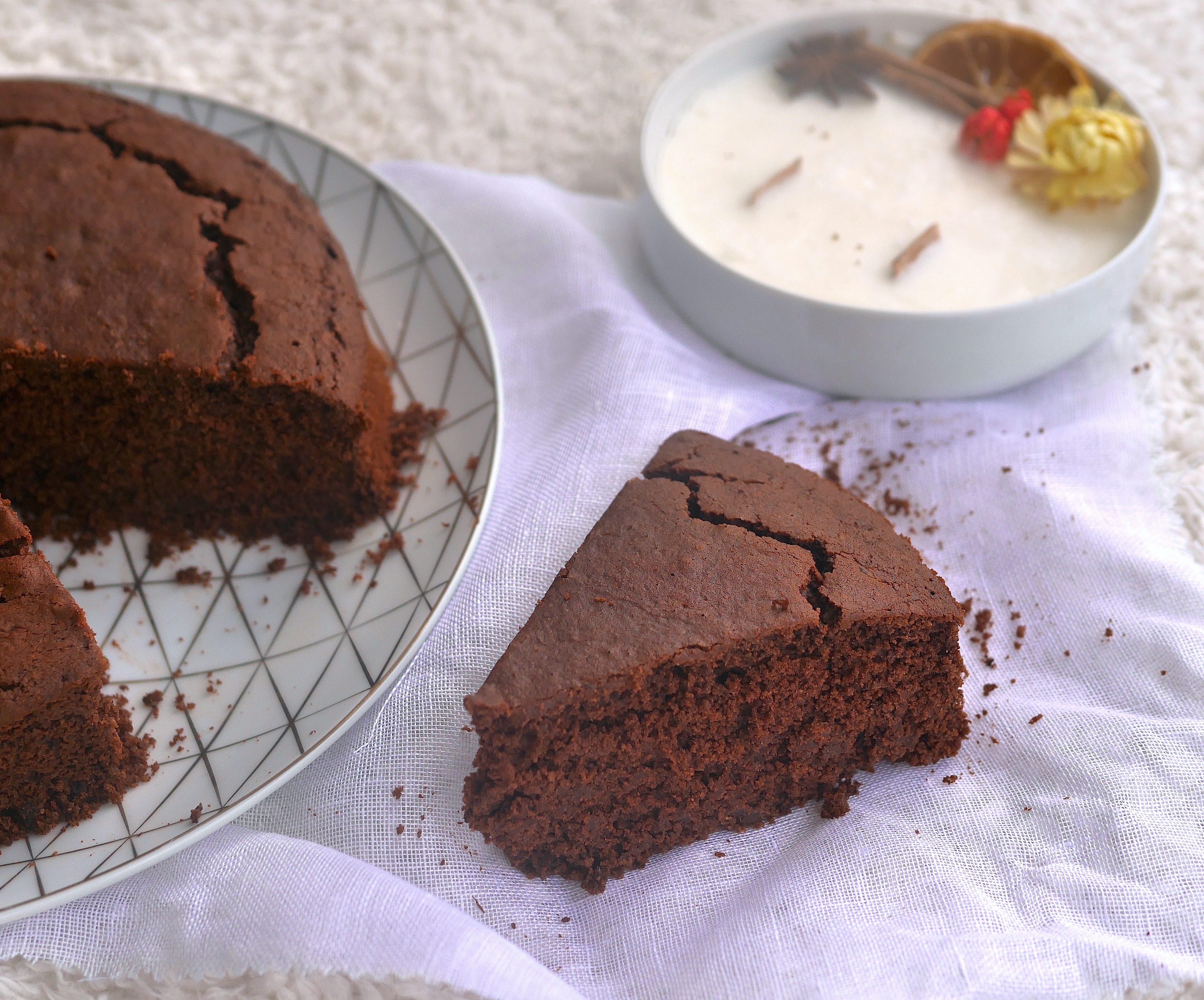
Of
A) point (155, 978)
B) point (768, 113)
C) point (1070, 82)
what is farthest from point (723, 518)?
point (1070, 82)

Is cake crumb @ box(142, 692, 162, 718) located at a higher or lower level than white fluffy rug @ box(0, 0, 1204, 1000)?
lower

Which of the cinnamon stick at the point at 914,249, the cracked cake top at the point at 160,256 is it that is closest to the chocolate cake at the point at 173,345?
the cracked cake top at the point at 160,256

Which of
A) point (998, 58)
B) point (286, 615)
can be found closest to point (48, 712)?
point (286, 615)

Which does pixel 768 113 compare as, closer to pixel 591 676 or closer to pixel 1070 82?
pixel 1070 82

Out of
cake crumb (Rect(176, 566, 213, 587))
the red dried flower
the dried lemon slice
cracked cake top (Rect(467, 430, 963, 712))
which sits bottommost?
cake crumb (Rect(176, 566, 213, 587))

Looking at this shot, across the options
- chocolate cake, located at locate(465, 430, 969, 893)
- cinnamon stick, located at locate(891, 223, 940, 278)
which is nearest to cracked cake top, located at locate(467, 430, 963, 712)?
chocolate cake, located at locate(465, 430, 969, 893)

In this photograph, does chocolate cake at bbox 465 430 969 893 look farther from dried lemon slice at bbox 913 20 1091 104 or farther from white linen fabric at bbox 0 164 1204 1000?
dried lemon slice at bbox 913 20 1091 104

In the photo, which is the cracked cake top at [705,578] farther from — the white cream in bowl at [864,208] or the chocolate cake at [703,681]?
the white cream in bowl at [864,208]

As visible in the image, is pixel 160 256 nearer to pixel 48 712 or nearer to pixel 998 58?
pixel 48 712
